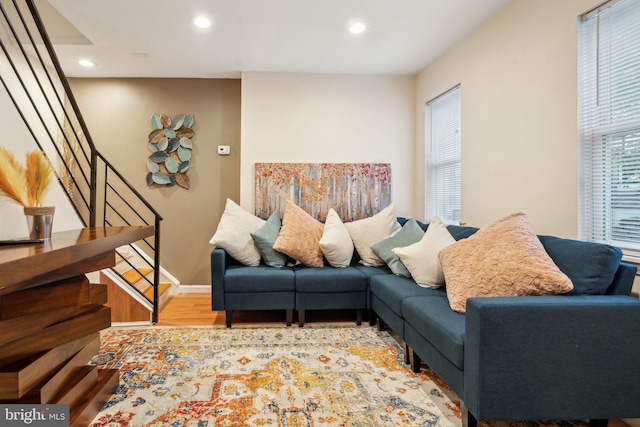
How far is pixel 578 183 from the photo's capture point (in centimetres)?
205

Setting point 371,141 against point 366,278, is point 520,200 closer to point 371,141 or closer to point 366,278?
point 366,278

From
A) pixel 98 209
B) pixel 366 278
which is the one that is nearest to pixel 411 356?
pixel 366 278

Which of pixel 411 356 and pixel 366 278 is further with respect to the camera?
pixel 366 278

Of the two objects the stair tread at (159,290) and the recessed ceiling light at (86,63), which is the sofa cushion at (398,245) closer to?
the stair tread at (159,290)

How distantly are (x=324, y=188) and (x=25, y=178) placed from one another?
2.82 m

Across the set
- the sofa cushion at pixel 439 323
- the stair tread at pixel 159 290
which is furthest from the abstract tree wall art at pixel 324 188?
the sofa cushion at pixel 439 323

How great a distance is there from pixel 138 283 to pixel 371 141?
10.1 ft

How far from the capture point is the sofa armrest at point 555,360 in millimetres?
1480

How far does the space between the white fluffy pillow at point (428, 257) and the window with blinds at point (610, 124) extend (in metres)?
0.86

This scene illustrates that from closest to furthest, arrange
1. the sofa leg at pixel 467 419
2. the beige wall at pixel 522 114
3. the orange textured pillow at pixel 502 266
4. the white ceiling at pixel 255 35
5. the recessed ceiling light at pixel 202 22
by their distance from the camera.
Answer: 1. the sofa leg at pixel 467 419
2. the orange textured pillow at pixel 502 266
3. the beige wall at pixel 522 114
4. the white ceiling at pixel 255 35
5. the recessed ceiling light at pixel 202 22

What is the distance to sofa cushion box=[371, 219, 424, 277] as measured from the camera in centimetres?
296

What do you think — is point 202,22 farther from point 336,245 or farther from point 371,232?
point 371,232

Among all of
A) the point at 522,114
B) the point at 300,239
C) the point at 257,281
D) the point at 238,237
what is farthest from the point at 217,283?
the point at 522,114

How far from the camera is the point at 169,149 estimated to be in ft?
13.9
